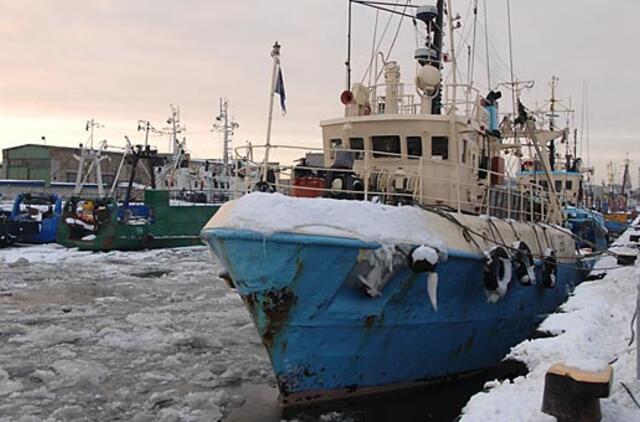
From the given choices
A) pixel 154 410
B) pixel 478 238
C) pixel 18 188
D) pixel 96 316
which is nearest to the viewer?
pixel 154 410

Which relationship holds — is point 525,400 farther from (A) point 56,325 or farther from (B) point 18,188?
(B) point 18,188

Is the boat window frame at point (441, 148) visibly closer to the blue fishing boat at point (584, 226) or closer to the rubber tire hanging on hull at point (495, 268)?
the rubber tire hanging on hull at point (495, 268)

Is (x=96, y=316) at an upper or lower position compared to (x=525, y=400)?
lower

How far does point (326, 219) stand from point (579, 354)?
9.25 ft

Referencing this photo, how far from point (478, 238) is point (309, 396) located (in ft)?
9.56

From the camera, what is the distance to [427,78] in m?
9.75

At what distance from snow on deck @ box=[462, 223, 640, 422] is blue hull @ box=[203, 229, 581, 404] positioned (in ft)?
3.85

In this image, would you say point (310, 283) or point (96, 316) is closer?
point (310, 283)

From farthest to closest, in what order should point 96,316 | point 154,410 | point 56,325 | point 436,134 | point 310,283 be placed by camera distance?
point 96,316, point 56,325, point 436,134, point 154,410, point 310,283

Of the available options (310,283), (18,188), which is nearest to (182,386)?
(310,283)

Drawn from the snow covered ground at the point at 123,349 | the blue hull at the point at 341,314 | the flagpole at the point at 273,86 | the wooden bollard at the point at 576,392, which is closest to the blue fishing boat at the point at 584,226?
the snow covered ground at the point at 123,349

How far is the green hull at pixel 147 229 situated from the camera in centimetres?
2298

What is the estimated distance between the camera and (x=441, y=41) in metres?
11.2

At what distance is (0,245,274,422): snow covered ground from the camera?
6.99 metres
